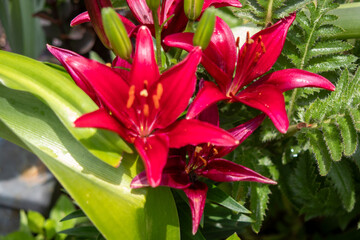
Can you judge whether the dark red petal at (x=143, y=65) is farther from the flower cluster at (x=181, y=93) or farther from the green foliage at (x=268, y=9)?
the green foliage at (x=268, y=9)

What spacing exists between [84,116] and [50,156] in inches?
3.3

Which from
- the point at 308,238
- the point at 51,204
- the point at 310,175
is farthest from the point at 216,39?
the point at 51,204

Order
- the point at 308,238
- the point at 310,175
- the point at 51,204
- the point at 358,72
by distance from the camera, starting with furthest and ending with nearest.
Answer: the point at 51,204, the point at 308,238, the point at 310,175, the point at 358,72

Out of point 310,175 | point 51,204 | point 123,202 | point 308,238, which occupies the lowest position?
point 51,204

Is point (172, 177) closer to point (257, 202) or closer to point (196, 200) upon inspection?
point (196, 200)

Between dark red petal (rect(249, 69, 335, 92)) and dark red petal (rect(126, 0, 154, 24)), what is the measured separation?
20 centimetres

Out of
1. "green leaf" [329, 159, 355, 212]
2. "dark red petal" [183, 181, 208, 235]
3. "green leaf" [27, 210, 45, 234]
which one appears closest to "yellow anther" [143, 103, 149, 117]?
"dark red petal" [183, 181, 208, 235]

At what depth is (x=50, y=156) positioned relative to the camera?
53cm

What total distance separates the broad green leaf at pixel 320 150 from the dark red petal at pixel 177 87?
10.2 inches

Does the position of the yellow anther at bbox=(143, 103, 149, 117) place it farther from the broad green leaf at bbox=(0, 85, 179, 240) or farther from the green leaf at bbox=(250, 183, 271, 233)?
the green leaf at bbox=(250, 183, 271, 233)

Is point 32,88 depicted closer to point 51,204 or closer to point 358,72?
point 358,72

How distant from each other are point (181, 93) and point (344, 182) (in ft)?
1.32

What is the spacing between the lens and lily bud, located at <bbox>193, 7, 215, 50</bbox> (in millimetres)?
511

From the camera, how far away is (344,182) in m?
0.78
